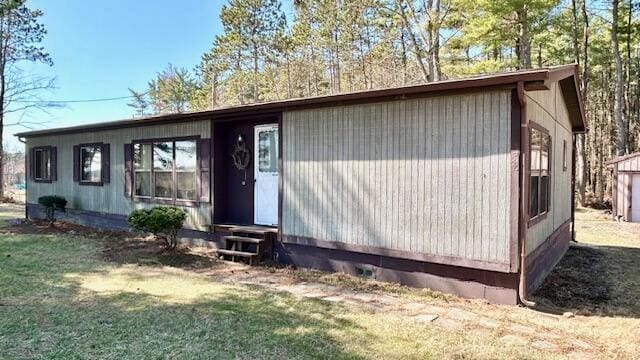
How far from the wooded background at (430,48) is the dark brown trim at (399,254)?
463 inches

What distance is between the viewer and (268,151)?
7.12 m

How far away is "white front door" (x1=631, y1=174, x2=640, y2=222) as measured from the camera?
45.1 feet

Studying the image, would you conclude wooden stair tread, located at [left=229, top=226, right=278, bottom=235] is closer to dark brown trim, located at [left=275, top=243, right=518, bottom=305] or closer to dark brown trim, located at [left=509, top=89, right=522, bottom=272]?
dark brown trim, located at [left=275, top=243, right=518, bottom=305]

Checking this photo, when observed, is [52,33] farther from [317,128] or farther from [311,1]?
[317,128]

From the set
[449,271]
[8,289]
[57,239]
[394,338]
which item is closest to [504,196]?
[449,271]

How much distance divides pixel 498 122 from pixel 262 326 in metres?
3.19

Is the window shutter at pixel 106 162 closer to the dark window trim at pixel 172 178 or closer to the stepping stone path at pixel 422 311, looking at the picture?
the dark window trim at pixel 172 178

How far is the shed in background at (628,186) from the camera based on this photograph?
13.7 metres

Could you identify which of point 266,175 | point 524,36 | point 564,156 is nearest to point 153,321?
point 266,175

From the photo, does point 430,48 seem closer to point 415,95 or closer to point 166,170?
point 166,170

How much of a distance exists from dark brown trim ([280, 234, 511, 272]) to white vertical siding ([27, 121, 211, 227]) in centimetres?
218

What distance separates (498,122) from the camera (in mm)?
4578

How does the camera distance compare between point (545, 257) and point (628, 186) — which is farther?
point (628, 186)

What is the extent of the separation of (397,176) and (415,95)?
1.00 m
